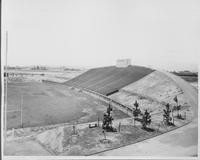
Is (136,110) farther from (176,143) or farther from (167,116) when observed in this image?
(176,143)

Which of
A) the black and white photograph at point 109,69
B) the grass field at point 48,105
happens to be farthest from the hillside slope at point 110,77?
the grass field at point 48,105

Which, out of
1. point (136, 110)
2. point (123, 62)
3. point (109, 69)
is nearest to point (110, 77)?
point (109, 69)

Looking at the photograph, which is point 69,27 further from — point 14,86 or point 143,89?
point 143,89

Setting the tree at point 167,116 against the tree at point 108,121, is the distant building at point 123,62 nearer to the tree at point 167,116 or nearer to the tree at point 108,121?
the tree at point 108,121

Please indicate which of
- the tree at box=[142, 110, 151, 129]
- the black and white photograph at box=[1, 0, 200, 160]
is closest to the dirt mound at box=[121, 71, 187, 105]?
the black and white photograph at box=[1, 0, 200, 160]

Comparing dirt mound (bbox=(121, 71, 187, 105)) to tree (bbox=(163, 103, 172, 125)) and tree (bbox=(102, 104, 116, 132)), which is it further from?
tree (bbox=(102, 104, 116, 132))

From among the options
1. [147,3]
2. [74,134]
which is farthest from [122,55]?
[74,134]
